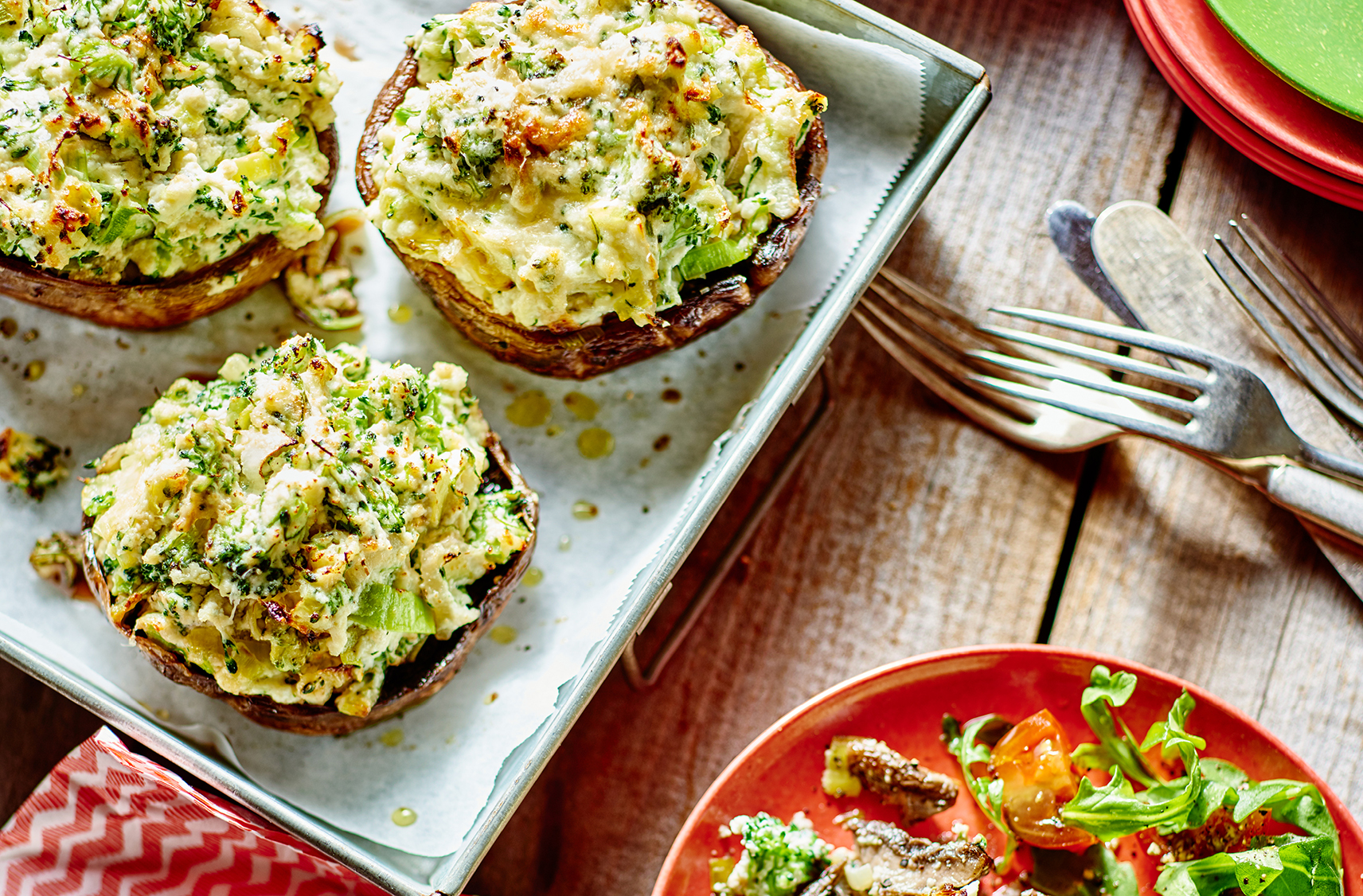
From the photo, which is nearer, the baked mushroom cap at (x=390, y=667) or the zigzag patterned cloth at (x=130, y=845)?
A: the baked mushroom cap at (x=390, y=667)

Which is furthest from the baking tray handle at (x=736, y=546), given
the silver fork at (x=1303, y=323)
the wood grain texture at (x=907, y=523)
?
the silver fork at (x=1303, y=323)

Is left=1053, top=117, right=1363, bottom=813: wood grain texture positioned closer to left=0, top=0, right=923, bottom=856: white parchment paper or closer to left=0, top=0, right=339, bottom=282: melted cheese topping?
left=0, top=0, right=923, bottom=856: white parchment paper

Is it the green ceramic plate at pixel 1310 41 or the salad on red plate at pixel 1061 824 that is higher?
the green ceramic plate at pixel 1310 41

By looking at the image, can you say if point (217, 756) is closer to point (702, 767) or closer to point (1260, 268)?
point (702, 767)

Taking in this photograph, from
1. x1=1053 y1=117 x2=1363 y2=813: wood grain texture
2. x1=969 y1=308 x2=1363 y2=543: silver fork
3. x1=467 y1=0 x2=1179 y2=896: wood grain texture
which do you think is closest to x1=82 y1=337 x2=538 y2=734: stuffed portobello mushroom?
x1=467 y1=0 x2=1179 y2=896: wood grain texture

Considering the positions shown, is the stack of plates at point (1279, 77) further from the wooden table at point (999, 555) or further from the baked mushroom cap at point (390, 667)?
the baked mushroom cap at point (390, 667)

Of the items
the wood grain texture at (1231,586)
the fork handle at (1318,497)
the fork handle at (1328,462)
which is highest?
the fork handle at (1328,462)
